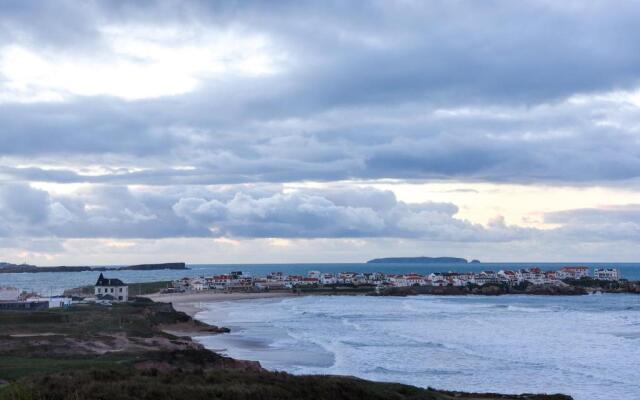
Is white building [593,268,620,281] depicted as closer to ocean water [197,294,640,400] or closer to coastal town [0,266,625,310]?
coastal town [0,266,625,310]

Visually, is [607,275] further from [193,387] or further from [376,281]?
[193,387]

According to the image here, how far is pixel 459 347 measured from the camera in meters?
52.0

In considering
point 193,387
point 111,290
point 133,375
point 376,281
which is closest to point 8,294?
point 111,290

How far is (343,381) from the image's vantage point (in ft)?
90.3

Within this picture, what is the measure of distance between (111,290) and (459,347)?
161 feet

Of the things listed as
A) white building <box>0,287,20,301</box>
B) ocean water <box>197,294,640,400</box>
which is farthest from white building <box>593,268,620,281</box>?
white building <box>0,287,20,301</box>

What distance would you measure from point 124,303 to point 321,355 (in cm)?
4103

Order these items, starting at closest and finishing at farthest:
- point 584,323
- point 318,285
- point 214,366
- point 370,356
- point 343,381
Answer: point 343,381, point 214,366, point 370,356, point 584,323, point 318,285

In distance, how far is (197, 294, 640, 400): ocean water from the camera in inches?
1503

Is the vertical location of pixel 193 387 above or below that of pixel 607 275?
below

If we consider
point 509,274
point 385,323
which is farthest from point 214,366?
point 509,274

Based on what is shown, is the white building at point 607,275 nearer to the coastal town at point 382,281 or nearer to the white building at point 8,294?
the coastal town at point 382,281

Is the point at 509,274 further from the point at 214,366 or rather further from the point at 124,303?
the point at 214,366

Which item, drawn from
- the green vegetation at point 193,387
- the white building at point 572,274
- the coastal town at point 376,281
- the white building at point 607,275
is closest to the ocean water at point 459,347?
the green vegetation at point 193,387
